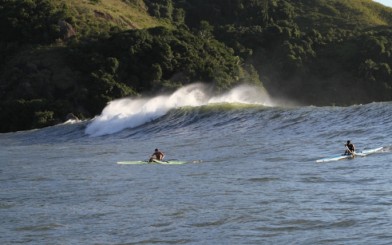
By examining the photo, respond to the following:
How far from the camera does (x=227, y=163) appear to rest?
66.7 ft

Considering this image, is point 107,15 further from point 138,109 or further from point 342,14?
point 342,14

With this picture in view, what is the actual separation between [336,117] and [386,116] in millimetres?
2688

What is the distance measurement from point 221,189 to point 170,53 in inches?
1953

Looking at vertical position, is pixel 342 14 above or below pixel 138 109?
above

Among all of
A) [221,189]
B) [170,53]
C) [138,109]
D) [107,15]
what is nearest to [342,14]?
[107,15]

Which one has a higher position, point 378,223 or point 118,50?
point 118,50

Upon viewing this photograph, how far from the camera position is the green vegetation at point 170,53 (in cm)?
6147

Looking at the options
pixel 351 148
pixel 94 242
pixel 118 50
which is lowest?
pixel 94 242

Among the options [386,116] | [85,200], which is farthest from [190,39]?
[85,200]

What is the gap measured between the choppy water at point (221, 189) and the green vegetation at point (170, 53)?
29271 mm

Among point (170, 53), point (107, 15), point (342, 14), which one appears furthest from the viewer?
point (342, 14)

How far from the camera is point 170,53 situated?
63750mm

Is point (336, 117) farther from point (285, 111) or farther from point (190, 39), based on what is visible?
point (190, 39)

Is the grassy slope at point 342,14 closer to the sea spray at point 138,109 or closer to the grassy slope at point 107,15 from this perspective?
the grassy slope at point 107,15
